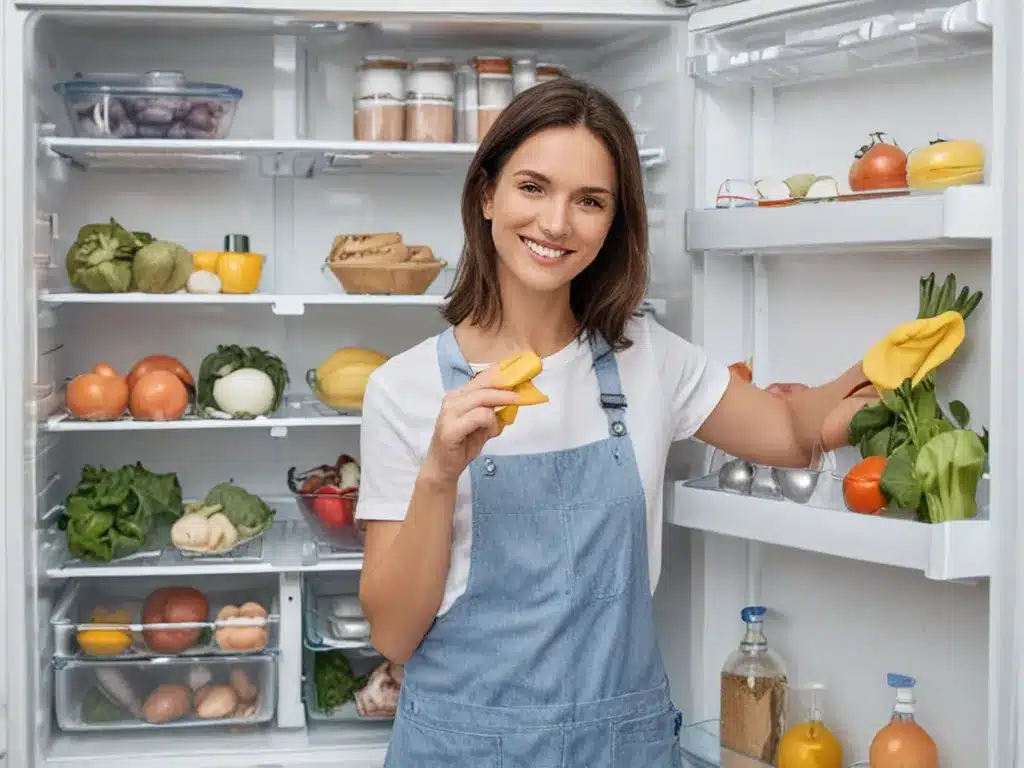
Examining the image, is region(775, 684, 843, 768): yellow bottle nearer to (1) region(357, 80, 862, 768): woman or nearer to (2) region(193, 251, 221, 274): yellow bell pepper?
(1) region(357, 80, 862, 768): woman

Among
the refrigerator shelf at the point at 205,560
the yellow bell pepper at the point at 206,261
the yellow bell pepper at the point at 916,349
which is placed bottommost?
the refrigerator shelf at the point at 205,560

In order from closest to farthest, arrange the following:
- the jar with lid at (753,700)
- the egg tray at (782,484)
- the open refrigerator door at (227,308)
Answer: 1. the egg tray at (782,484)
2. the jar with lid at (753,700)
3. the open refrigerator door at (227,308)

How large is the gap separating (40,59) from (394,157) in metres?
0.61

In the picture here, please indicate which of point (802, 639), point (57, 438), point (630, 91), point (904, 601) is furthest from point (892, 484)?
→ point (57, 438)

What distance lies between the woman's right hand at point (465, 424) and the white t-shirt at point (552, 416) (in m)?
0.16

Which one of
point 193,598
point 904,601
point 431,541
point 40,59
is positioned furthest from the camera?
point 193,598

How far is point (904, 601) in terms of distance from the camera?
1964 mm

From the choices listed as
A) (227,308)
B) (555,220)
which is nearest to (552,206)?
(555,220)

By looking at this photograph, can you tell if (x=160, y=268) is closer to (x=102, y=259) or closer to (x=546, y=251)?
(x=102, y=259)

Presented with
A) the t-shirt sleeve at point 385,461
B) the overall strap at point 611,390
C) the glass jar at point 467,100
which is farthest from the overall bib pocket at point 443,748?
the glass jar at point 467,100

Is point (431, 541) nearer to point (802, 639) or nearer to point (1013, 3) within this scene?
point (802, 639)

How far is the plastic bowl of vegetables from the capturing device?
238 centimetres

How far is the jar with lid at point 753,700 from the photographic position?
2.07m

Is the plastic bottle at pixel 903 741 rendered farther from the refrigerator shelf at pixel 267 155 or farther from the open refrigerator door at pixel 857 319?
the refrigerator shelf at pixel 267 155
